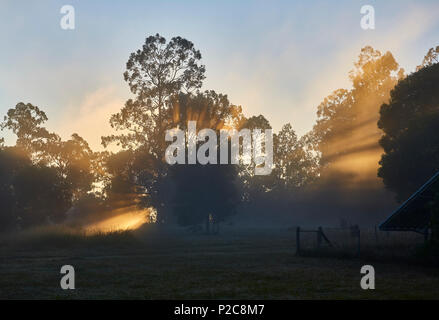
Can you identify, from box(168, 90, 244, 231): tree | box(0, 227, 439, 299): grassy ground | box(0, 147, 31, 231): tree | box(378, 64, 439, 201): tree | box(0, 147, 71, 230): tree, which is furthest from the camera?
box(168, 90, 244, 231): tree

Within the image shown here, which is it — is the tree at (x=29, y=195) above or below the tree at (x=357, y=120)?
below

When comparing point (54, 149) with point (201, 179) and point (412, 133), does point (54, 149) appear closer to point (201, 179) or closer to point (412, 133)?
point (201, 179)

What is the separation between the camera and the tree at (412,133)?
148 feet

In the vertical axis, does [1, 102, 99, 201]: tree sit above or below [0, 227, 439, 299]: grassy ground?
above

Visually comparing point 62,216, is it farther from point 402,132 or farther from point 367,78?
point 367,78

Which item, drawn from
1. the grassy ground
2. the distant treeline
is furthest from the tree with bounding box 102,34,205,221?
the grassy ground

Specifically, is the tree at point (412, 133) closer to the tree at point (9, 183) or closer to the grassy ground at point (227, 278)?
the grassy ground at point (227, 278)

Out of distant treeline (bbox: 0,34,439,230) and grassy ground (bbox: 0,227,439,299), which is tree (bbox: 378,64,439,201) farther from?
grassy ground (bbox: 0,227,439,299)

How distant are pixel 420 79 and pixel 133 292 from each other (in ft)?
137

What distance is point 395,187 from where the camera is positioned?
47969 mm

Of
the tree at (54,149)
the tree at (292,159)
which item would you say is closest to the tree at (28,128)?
the tree at (54,149)

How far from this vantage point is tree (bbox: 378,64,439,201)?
4503 cm

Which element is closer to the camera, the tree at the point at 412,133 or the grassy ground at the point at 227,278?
the grassy ground at the point at 227,278
